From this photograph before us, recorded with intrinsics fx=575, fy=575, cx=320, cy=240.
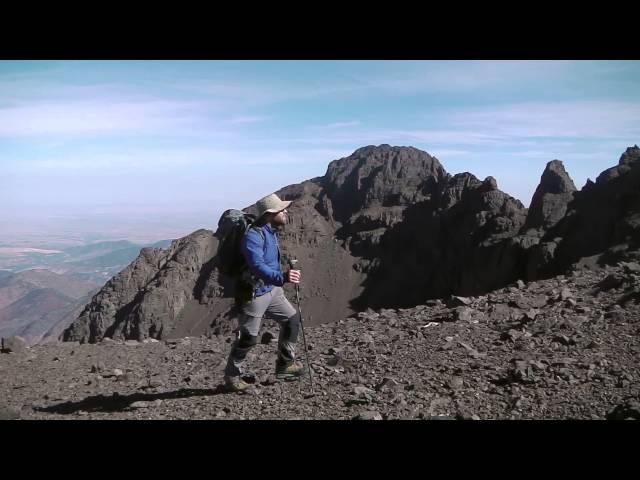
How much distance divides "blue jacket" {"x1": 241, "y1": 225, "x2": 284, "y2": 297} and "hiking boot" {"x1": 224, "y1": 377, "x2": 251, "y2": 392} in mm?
1371

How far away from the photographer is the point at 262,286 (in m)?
7.04

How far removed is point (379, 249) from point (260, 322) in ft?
294

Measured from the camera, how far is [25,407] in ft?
25.8

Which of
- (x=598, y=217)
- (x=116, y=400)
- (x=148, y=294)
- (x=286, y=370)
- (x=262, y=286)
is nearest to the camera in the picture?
(x=262, y=286)

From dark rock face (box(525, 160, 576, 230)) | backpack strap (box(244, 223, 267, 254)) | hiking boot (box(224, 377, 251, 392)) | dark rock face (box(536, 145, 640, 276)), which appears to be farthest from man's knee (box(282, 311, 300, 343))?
dark rock face (box(525, 160, 576, 230))

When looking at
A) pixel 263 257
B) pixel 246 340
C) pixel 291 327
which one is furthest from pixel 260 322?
pixel 263 257

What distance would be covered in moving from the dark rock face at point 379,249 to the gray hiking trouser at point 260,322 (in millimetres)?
51218

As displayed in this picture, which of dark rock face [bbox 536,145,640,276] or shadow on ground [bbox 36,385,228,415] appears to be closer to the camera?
shadow on ground [bbox 36,385,228,415]

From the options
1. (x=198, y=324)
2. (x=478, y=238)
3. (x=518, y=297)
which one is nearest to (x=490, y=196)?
(x=478, y=238)

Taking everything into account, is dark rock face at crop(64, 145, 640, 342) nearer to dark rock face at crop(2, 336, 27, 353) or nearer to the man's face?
dark rock face at crop(2, 336, 27, 353)

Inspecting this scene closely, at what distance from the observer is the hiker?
266 inches

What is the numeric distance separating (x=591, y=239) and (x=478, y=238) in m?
26.2

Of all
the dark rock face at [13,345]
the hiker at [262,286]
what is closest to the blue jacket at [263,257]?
the hiker at [262,286]

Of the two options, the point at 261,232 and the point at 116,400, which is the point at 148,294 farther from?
the point at 261,232
